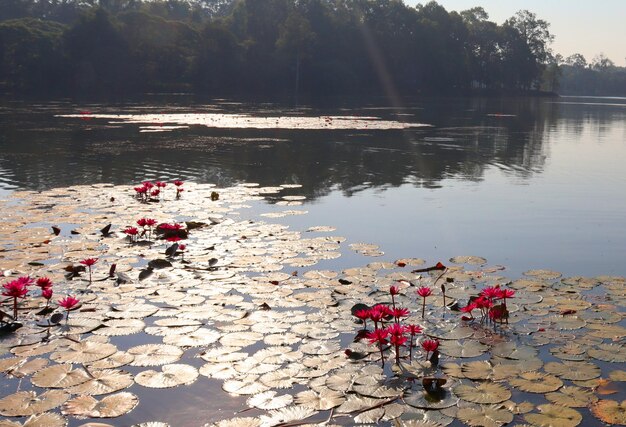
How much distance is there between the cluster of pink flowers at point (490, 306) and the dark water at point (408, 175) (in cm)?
215

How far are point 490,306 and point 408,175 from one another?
10442mm

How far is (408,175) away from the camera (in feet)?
52.0

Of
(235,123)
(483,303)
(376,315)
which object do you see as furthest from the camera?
(235,123)

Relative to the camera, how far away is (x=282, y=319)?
5.82 m

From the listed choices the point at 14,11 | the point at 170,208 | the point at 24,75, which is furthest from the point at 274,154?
the point at 14,11

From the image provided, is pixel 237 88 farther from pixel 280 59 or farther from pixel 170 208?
pixel 170 208

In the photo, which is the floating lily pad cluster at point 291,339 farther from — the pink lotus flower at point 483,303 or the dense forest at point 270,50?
the dense forest at point 270,50

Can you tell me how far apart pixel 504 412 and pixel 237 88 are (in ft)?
262

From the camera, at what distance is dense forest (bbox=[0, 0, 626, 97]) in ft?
232

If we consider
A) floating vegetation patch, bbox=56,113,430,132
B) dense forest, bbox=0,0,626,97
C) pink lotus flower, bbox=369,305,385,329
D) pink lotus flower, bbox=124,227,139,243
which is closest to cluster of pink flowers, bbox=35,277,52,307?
pink lotus flower, bbox=124,227,139,243

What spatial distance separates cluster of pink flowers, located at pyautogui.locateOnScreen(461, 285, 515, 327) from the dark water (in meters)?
2.15

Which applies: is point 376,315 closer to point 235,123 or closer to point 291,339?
point 291,339

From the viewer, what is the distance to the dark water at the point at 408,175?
30.3 feet

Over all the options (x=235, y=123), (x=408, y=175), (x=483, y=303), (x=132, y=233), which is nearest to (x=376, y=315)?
(x=483, y=303)
